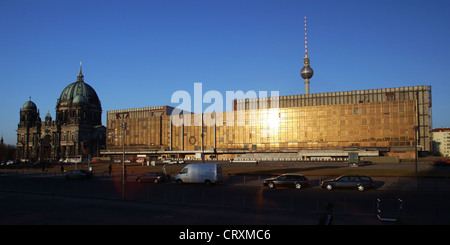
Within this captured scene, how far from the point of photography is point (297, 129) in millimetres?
132000

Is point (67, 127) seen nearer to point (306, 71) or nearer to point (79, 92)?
point (79, 92)

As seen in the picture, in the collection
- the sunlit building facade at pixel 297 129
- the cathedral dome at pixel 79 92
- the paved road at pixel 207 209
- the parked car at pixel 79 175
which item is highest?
the cathedral dome at pixel 79 92

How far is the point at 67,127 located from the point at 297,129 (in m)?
123

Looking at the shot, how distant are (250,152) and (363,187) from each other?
348 ft

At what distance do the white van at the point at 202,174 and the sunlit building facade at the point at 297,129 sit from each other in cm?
9073

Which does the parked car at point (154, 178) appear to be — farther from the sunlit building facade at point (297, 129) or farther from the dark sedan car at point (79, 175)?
the sunlit building facade at point (297, 129)

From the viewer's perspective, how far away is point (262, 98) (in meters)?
159

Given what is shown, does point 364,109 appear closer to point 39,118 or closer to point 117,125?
point 117,125

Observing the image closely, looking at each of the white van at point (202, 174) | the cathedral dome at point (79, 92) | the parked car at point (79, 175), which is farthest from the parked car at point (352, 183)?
the cathedral dome at point (79, 92)

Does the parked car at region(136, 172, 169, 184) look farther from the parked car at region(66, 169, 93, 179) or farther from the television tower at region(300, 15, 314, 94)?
the television tower at region(300, 15, 314, 94)

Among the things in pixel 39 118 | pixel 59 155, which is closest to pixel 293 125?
pixel 59 155

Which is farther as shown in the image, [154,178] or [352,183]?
[154,178]

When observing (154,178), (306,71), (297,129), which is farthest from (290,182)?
(306,71)

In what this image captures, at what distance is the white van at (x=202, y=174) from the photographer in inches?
1407
